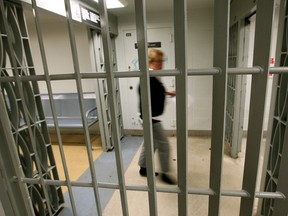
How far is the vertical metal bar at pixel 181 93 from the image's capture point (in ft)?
2.38

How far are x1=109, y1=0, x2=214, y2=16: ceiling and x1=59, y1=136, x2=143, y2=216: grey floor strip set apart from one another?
2.53 meters

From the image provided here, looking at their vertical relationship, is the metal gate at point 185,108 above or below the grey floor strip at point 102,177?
above

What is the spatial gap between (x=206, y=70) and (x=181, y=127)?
264 mm

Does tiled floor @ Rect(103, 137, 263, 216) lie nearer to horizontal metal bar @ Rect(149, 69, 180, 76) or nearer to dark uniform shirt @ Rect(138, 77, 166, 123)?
dark uniform shirt @ Rect(138, 77, 166, 123)

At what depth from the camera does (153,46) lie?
3588mm

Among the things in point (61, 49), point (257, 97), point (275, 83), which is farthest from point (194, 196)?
point (61, 49)

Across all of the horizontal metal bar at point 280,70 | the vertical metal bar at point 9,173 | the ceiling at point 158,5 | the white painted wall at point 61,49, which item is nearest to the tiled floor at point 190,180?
the vertical metal bar at point 9,173

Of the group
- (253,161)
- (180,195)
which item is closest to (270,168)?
(253,161)

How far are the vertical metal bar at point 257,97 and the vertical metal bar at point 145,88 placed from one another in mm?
438

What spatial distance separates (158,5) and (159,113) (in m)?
2.07

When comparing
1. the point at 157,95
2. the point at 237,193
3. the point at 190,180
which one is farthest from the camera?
the point at 190,180

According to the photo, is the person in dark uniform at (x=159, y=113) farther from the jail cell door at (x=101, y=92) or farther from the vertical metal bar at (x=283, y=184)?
the vertical metal bar at (x=283, y=184)

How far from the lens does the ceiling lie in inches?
118

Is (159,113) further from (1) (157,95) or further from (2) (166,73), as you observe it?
(2) (166,73)
